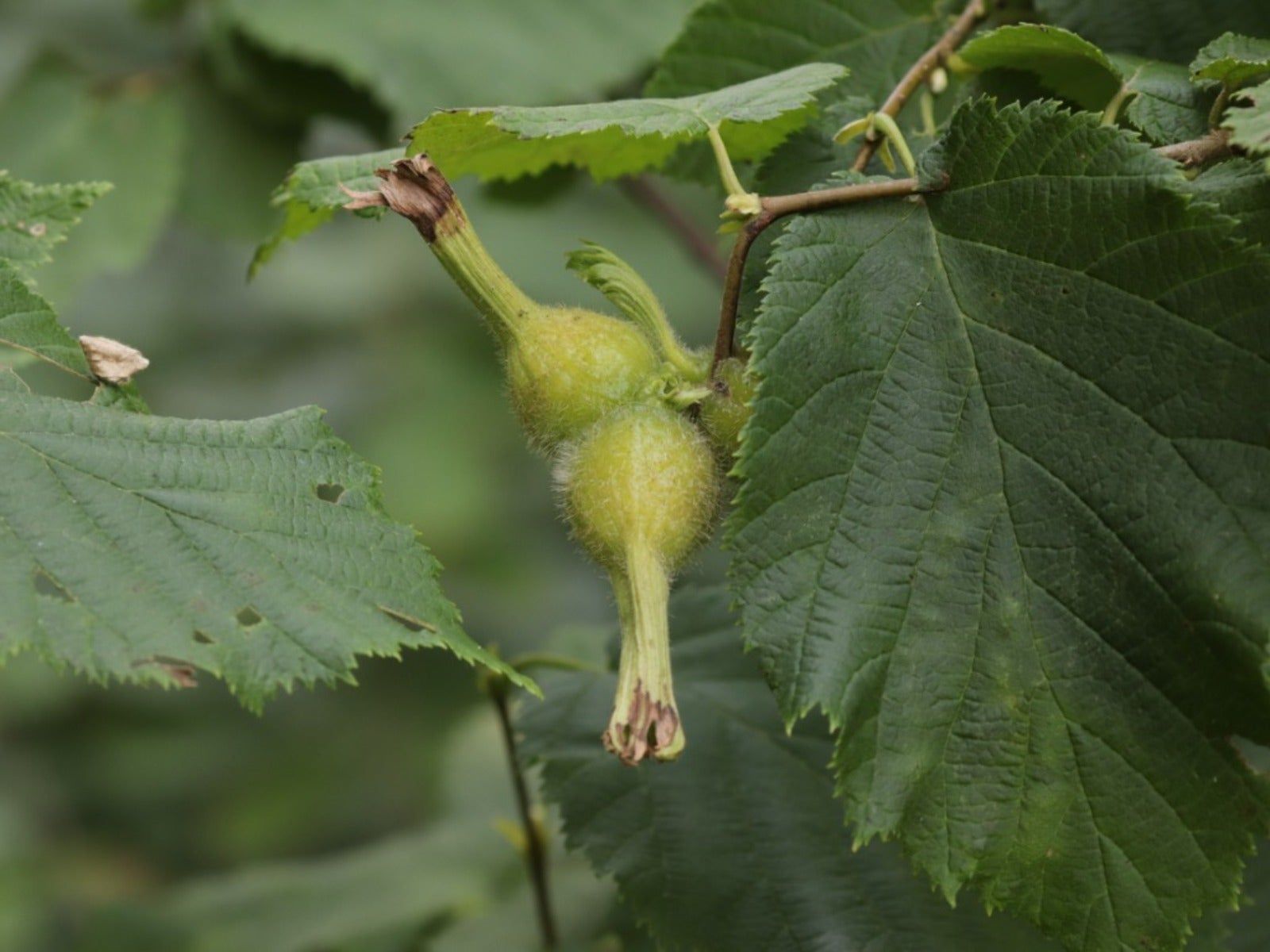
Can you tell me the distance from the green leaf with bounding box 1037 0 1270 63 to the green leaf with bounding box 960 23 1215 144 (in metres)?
0.11

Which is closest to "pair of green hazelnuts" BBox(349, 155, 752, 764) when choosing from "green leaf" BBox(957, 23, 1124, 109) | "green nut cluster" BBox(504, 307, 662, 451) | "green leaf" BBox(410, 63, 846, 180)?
"green nut cluster" BBox(504, 307, 662, 451)

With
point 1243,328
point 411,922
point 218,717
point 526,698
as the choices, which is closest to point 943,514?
point 1243,328

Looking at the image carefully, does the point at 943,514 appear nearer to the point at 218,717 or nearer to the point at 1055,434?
the point at 1055,434

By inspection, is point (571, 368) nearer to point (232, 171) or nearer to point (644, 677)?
point (644, 677)

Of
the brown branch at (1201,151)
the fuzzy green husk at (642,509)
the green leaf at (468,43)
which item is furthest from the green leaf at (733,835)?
the green leaf at (468,43)

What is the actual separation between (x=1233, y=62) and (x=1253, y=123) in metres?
0.10

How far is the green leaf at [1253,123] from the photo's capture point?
115 centimetres

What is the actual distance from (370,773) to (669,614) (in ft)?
11.1

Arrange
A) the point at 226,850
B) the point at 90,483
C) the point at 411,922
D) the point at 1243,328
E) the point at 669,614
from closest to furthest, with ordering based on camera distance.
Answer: the point at 1243,328, the point at 90,483, the point at 669,614, the point at 411,922, the point at 226,850

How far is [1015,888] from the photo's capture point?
47.8 inches

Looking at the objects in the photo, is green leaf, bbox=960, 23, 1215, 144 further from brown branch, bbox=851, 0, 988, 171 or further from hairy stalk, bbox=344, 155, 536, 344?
hairy stalk, bbox=344, 155, 536, 344

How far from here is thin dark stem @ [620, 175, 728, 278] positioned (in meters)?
2.56

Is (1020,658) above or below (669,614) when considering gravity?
above

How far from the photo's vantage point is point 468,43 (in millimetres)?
2643
